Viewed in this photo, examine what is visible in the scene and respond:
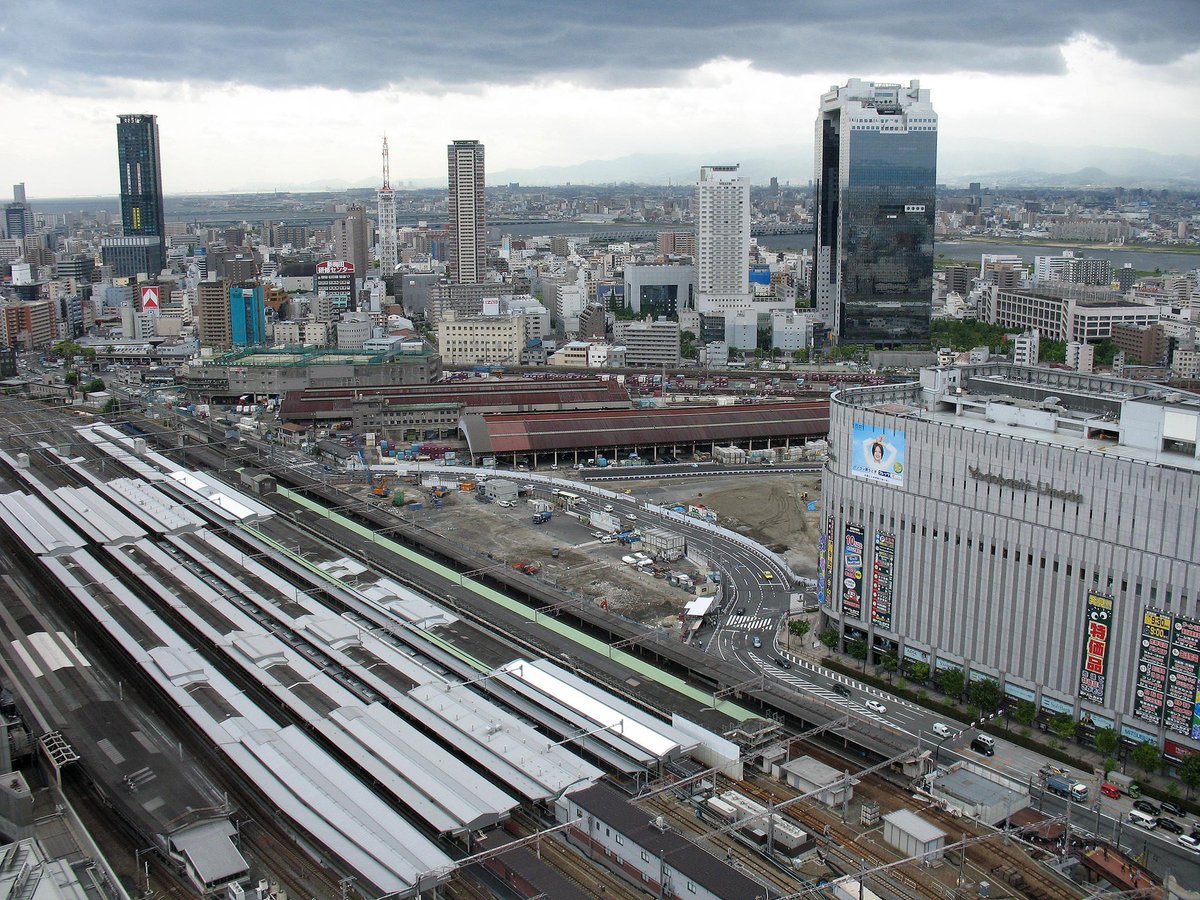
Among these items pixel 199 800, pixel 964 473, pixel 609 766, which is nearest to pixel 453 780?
pixel 609 766

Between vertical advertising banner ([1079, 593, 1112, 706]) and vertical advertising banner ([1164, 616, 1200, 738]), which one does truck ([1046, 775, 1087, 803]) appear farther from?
vertical advertising banner ([1164, 616, 1200, 738])

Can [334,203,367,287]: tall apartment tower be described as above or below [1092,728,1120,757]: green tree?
above

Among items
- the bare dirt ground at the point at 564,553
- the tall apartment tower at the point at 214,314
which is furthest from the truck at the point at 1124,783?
the tall apartment tower at the point at 214,314

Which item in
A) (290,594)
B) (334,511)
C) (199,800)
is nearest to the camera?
(199,800)

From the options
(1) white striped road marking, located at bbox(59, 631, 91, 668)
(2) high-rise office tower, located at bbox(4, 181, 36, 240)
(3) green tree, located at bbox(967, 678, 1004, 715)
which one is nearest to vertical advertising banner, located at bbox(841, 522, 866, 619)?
(3) green tree, located at bbox(967, 678, 1004, 715)

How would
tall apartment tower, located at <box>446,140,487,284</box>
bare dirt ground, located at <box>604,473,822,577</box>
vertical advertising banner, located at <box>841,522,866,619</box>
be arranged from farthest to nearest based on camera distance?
tall apartment tower, located at <box>446,140,487,284</box> → bare dirt ground, located at <box>604,473,822,577</box> → vertical advertising banner, located at <box>841,522,866,619</box>

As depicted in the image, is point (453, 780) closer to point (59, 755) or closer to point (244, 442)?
point (59, 755)

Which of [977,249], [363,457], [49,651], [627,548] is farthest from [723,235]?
[977,249]
